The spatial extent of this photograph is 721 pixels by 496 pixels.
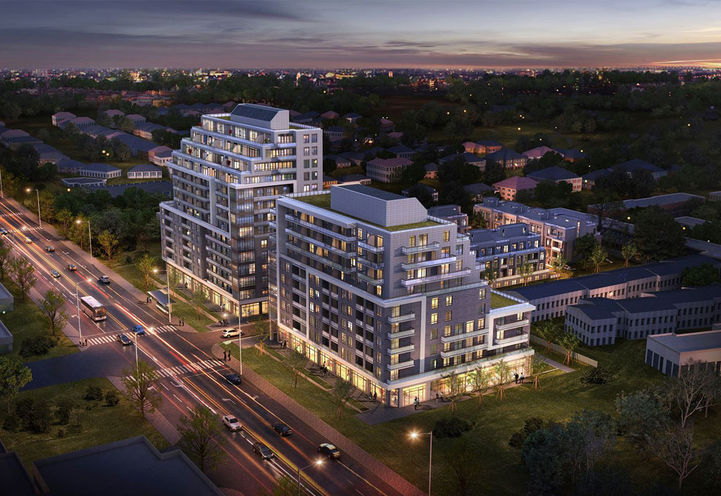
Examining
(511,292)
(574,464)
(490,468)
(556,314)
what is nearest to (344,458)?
(490,468)

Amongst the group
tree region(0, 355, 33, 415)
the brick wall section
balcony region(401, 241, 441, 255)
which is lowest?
the brick wall section

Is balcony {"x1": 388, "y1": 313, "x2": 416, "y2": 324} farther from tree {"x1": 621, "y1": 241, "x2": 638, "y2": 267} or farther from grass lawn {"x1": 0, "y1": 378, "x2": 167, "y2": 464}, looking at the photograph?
tree {"x1": 621, "y1": 241, "x2": 638, "y2": 267}

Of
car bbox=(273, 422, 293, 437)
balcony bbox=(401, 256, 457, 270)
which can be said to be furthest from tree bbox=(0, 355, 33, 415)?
balcony bbox=(401, 256, 457, 270)

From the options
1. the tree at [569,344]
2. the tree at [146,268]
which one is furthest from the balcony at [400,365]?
the tree at [146,268]

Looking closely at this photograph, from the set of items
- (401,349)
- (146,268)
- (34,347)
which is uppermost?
(401,349)

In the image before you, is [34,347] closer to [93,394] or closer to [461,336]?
[93,394]

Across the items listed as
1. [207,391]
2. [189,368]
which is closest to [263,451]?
[207,391]

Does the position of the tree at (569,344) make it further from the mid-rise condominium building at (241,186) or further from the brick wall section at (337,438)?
the mid-rise condominium building at (241,186)
